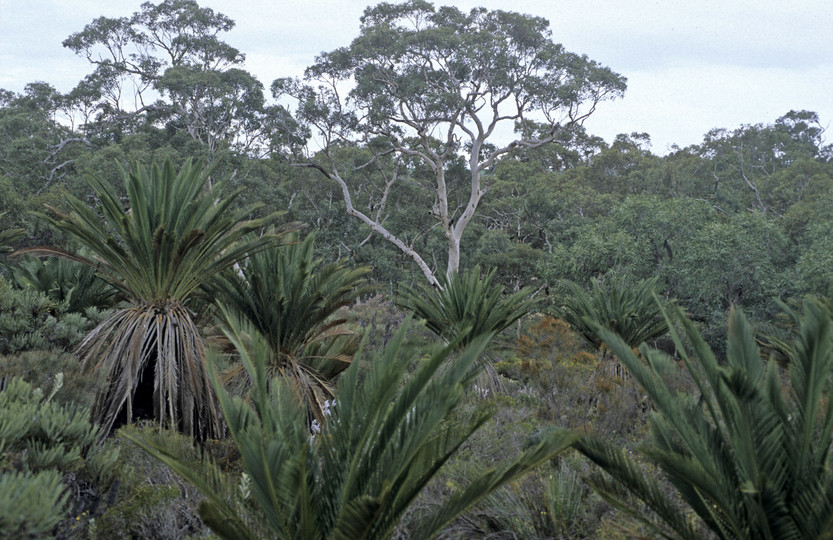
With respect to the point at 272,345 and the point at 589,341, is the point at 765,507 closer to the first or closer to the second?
the point at 272,345

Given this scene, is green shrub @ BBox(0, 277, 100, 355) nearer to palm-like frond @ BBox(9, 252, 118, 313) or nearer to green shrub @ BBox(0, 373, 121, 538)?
palm-like frond @ BBox(9, 252, 118, 313)

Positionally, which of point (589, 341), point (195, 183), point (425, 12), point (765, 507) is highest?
point (425, 12)

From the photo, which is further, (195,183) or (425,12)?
(425,12)

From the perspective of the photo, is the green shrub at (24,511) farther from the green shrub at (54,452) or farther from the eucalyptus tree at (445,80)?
the eucalyptus tree at (445,80)

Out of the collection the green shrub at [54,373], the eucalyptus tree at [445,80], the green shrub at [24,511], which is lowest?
the green shrub at [54,373]

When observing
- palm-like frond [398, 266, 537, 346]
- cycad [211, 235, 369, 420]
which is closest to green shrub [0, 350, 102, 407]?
cycad [211, 235, 369, 420]

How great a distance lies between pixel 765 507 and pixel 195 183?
652cm

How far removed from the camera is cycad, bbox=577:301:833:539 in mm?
3385

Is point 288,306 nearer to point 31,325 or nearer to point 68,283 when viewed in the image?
point 31,325

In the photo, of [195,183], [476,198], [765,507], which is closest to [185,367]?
[195,183]

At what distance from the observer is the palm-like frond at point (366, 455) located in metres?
3.46

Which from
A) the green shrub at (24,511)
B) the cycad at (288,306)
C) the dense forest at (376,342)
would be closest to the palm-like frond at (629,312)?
the dense forest at (376,342)

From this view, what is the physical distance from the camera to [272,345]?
25.7ft

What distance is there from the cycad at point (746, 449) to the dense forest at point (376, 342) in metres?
0.02
